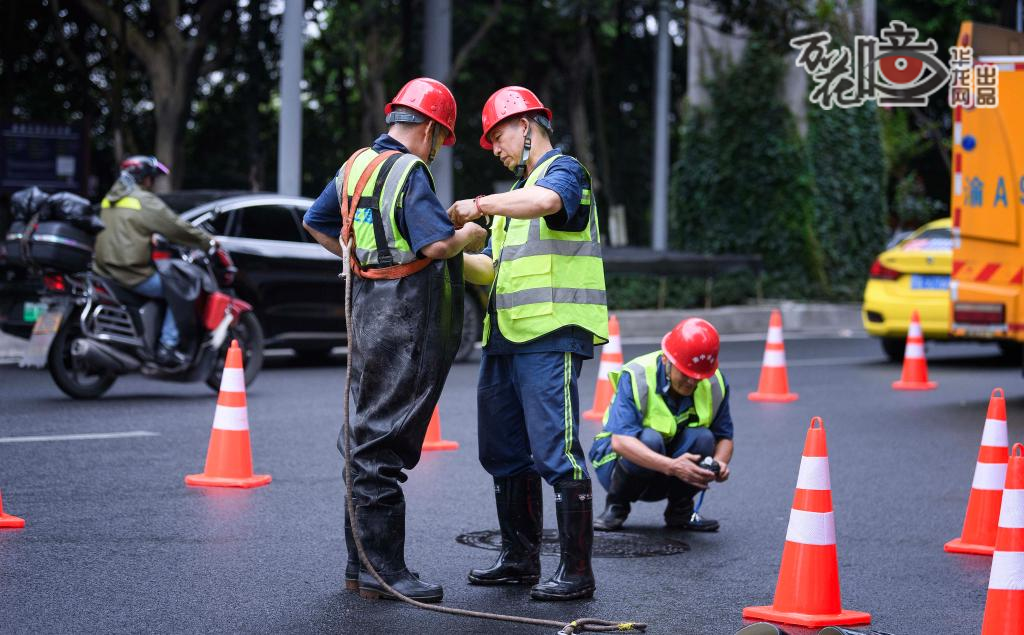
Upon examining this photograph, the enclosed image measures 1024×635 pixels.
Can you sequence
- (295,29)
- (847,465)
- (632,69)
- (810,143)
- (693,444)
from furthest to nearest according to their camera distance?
1. (632,69)
2. (810,143)
3. (295,29)
4. (847,465)
5. (693,444)

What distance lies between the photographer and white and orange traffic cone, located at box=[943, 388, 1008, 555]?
22.2 ft

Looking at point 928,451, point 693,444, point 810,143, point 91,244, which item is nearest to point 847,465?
point 928,451

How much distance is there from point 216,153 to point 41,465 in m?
19.8

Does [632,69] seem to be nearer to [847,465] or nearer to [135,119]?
[135,119]

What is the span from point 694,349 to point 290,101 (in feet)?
39.2

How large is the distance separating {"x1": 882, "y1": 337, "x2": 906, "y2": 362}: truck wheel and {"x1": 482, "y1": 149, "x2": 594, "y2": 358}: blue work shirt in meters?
11.0

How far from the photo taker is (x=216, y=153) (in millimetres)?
27641

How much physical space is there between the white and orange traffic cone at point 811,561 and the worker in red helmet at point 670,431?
1.27 meters

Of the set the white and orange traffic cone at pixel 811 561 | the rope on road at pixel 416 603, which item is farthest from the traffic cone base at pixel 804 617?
the rope on road at pixel 416 603

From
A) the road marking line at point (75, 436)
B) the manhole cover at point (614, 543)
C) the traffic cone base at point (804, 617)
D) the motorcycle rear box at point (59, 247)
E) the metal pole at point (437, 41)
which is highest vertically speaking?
the metal pole at point (437, 41)

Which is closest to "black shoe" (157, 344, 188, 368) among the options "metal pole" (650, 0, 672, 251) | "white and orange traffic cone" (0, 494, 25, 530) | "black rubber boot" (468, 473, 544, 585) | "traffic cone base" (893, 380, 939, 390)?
"white and orange traffic cone" (0, 494, 25, 530)

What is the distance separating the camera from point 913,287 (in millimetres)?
15562

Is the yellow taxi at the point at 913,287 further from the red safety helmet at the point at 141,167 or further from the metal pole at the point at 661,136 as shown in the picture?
the metal pole at the point at 661,136

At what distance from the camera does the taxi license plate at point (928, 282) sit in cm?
1540
